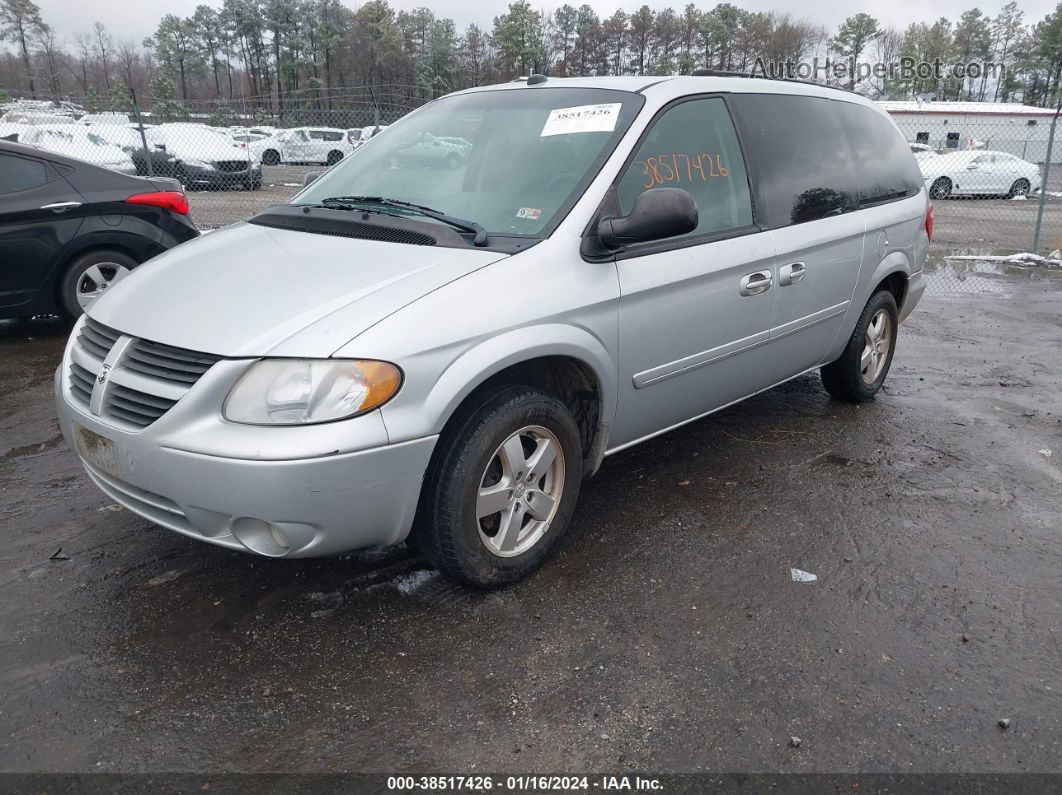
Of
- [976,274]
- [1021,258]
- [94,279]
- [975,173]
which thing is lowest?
[976,274]

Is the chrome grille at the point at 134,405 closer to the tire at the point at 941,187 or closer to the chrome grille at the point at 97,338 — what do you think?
the chrome grille at the point at 97,338

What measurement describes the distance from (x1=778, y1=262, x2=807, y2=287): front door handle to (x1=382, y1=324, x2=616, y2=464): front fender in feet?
4.08

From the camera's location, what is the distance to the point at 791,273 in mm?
3900

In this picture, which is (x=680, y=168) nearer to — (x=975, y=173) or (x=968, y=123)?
(x=975, y=173)

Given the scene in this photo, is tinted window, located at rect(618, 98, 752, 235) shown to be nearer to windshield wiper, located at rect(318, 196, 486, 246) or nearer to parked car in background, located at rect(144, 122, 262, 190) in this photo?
windshield wiper, located at rect(318, 196, 486, 246)

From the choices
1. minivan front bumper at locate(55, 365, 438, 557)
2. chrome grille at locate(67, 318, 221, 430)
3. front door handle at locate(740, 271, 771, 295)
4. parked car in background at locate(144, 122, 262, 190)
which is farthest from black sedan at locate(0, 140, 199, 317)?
parked car in background at locate(144, 122, 262, 190)

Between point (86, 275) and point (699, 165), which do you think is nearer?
point (699, 165)

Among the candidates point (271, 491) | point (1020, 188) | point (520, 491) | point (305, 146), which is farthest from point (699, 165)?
point (305, 146)

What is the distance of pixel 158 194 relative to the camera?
6.57 meters

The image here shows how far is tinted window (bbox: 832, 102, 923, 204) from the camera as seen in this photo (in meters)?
4.61

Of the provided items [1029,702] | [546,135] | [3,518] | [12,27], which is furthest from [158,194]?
[12,27]

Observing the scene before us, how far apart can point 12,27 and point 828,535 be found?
3521 inches

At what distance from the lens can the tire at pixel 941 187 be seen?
75.2 feet

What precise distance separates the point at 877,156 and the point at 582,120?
233cm
